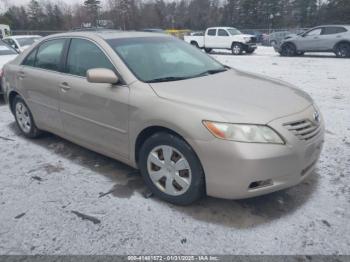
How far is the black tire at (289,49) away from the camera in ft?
57.2

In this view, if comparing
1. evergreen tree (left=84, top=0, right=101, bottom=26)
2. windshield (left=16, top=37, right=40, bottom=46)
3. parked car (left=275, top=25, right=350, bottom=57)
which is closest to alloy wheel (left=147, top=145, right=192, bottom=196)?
windshield (left=16, top=37, right=40, bottom=46)

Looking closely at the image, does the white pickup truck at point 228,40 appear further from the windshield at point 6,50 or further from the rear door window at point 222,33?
the windshield at point 6,50

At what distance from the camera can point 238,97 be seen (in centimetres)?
286

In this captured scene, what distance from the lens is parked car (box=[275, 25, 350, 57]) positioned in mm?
15452

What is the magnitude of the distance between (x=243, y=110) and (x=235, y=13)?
204ft

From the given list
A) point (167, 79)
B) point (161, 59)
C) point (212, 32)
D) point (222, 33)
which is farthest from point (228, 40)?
point (167, 79)

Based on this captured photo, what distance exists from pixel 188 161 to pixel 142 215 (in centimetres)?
67

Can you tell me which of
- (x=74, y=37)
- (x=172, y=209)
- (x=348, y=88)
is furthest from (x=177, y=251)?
(x=348, y=88)

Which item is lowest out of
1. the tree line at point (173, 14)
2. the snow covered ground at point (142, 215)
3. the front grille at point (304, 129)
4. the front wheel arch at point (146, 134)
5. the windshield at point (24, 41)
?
the snow covered ground at point (142, 215)

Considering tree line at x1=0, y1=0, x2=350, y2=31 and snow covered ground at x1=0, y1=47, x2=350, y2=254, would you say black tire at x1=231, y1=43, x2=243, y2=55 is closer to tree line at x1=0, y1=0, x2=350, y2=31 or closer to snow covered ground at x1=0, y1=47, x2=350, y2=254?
snow covered ground at x1=0, y1=47, x2=350, y2=254

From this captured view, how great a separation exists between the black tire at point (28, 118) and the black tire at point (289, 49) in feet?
52.2

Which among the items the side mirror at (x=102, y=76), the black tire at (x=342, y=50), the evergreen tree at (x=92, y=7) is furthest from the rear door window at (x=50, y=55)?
the evergreen tree at (x=92, y=7)

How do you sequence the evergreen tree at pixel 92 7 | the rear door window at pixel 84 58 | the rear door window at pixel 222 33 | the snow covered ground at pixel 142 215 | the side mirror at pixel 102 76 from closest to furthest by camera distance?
1. the snow covered ground at pixel 142 215
2. the side mirror at pixel 102 76
3. the rear door window at pixel 84 58
4. the rear door window at pixel 222 33
5. the evergreen tree at pixel 92 7

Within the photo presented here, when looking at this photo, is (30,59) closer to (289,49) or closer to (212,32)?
(289,49)
